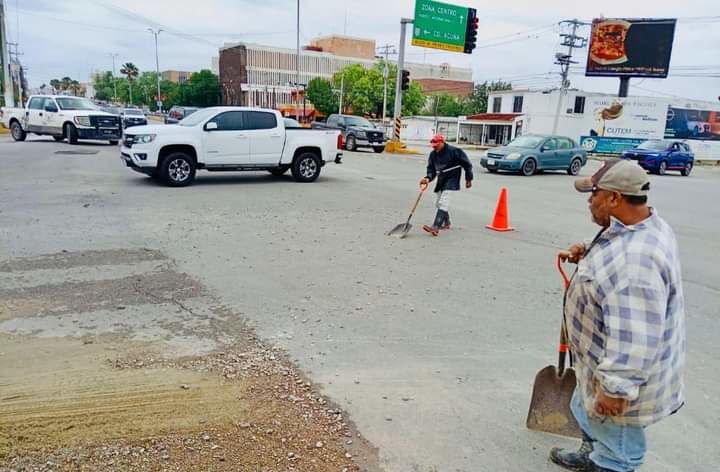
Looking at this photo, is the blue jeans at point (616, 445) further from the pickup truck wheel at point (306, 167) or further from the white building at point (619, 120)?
the white building at point (619, 120)

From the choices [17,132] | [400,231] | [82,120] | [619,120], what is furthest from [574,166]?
[619,120]

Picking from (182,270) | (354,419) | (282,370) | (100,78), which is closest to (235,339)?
(282,370)

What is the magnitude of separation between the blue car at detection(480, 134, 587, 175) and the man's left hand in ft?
63.2

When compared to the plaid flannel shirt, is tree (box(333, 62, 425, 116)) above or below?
above

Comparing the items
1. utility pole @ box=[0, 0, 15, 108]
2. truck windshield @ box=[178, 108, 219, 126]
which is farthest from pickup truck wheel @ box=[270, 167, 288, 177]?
utility pole @ box=[0, 0, 15, 108]

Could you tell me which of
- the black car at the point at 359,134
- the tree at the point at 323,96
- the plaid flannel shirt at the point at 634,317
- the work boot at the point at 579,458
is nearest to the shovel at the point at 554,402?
the work boot at the point at 579,458

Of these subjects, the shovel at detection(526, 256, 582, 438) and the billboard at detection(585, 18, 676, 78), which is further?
the billboard at detection(585, 18, 676, 78)

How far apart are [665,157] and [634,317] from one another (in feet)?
95.5

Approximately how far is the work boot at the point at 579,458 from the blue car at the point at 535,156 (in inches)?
734

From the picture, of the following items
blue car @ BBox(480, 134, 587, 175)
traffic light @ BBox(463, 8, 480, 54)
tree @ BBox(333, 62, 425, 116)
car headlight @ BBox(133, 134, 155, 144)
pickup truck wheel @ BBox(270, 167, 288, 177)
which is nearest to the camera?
car headlight @ BBox(133, 134, 155, 144)

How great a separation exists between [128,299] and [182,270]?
107 cm

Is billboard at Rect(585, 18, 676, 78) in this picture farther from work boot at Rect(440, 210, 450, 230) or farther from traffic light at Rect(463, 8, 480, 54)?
work boot at Rect(440, 210, 450, 230)

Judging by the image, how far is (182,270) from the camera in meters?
6.46

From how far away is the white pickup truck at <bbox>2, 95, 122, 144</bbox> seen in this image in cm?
2262
